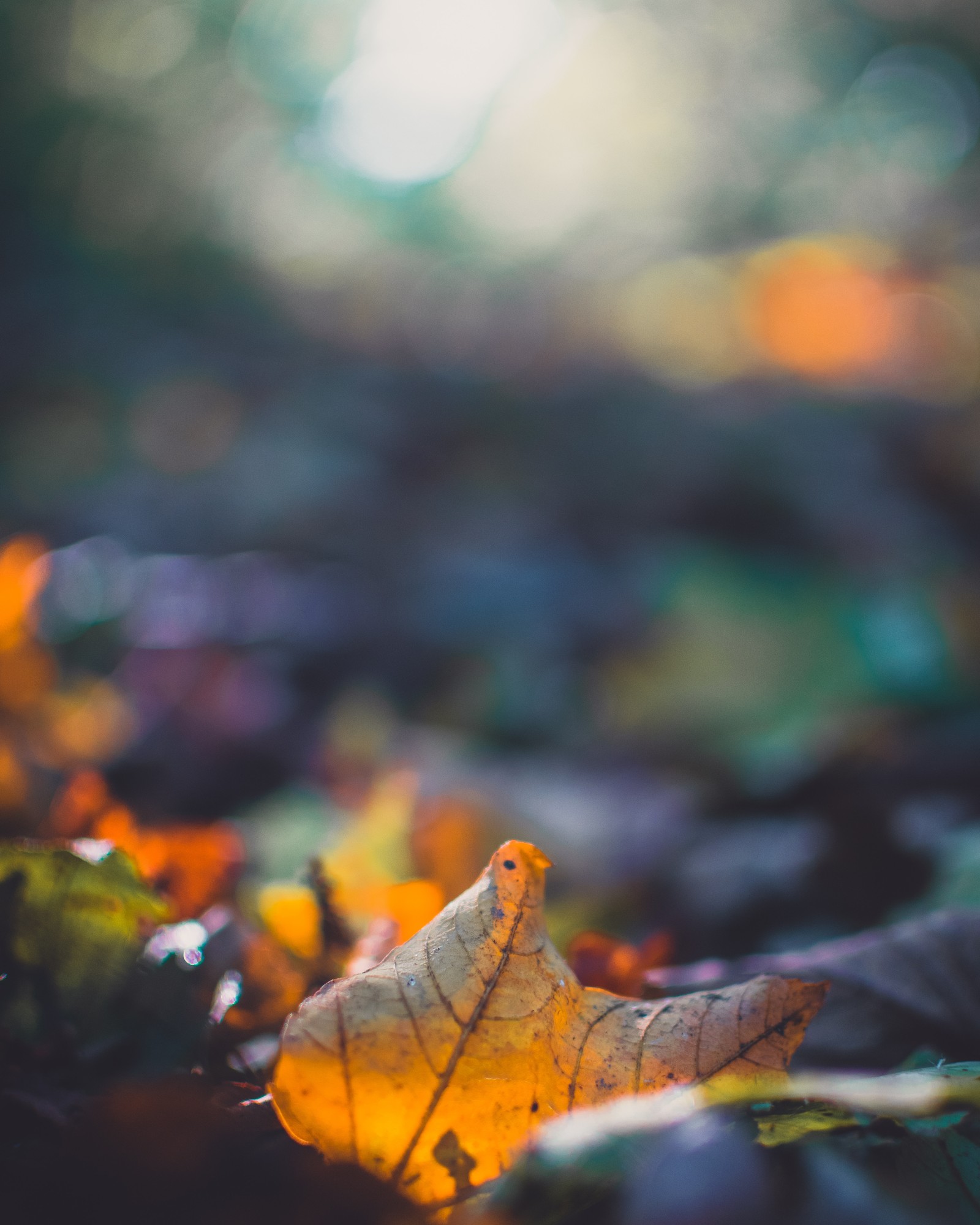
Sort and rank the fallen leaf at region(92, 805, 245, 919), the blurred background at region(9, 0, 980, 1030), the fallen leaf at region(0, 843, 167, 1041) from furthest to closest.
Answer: the blurred background at region(9, 0, 980, 1030) < the fallen leaf at region(92, 805, 245, 919) < the fallen leaf at region(0, 843, 167, 1041)

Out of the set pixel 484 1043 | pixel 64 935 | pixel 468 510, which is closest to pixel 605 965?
pixel 484 1043

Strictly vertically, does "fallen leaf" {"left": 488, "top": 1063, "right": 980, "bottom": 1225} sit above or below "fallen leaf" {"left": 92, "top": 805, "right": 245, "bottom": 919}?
below

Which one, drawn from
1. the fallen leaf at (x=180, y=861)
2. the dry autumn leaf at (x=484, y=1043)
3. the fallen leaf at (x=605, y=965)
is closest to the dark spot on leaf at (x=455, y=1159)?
the dry autumn leaf at (x=484, y=1043)

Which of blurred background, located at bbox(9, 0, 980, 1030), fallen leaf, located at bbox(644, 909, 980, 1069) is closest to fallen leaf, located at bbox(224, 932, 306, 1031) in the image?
blurred background, located at bbox(9, 0, 980, 1030)

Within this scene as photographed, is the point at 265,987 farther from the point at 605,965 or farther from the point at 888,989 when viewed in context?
the point at 888,989

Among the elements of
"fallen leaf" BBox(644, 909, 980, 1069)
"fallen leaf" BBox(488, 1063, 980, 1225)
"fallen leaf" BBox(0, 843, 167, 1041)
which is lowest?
"fallen leaf" BBox(644, 909, 980, 1069)

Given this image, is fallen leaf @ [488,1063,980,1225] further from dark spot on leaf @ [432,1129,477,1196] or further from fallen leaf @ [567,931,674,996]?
fallen leaf @ [567,931,674,996]

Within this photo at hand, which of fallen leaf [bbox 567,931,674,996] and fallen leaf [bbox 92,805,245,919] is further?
fallen leaf [bbox 92,805,245,919]
